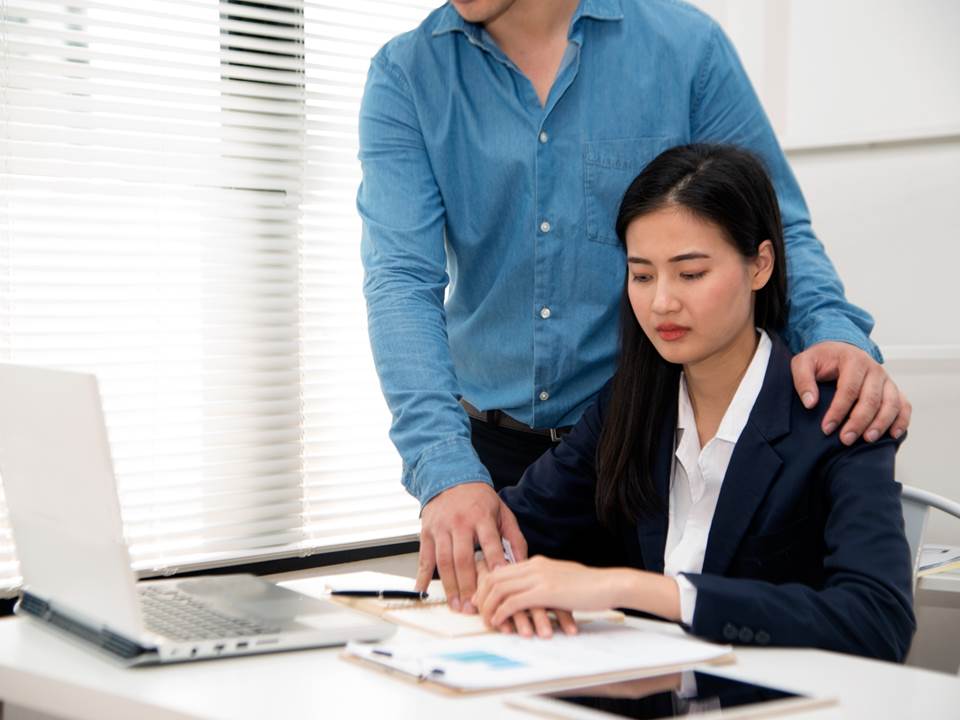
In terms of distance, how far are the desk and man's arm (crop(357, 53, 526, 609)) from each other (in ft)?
1.03

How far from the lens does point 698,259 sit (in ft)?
5.29

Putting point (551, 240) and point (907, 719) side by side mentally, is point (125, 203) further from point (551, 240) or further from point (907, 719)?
point (907, 719)

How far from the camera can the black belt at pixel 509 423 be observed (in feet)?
6.30

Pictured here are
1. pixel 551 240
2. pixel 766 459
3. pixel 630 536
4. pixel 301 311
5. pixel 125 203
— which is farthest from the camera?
pixel 301 311

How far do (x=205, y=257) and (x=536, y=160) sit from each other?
1.03 m

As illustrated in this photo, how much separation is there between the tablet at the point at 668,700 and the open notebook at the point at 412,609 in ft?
0.86

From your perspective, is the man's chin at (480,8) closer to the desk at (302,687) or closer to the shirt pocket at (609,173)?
the shirt pocket at (609,173)

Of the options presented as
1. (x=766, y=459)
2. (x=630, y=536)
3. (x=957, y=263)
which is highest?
(x=957, y=263)

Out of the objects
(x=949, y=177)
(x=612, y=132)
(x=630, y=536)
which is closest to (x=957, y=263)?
(x=949, y=177)

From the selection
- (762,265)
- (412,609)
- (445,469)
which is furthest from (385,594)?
(762,265)

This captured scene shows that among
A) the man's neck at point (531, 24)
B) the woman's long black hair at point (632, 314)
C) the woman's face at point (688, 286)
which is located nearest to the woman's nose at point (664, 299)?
the woman's face at point (688, 286)

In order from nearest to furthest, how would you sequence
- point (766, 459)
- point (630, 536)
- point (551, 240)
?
point (766, 459), point (630, 536), point (551, 240)

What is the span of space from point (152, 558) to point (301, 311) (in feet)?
2.17

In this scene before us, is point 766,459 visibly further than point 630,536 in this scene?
No
